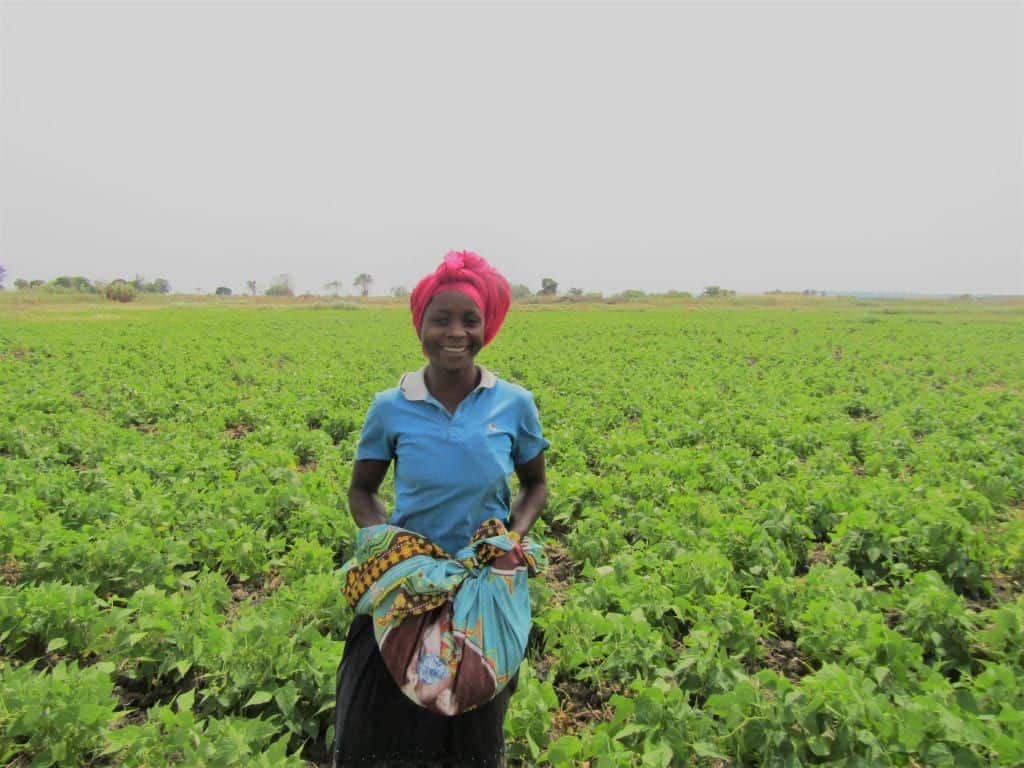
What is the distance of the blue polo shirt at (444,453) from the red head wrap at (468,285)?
0.80ft

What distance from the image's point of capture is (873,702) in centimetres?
258

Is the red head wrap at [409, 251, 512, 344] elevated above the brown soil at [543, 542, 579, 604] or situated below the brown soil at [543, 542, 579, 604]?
above

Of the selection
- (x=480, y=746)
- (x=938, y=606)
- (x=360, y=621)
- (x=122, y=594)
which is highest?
(x=360, y=621)

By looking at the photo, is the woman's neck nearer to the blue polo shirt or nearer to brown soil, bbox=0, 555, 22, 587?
the blue polo shirt

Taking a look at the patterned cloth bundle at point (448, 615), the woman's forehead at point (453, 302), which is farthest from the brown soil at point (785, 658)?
the woman's forehead at point (453, 302)

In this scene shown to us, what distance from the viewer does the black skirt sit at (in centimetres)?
187

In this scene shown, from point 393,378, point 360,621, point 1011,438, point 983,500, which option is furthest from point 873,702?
point 393,378

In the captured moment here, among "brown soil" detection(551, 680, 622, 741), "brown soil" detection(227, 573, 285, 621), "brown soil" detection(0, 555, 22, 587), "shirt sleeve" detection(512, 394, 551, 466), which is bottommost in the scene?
"brown soil" detection(551, 680, 622, 741)

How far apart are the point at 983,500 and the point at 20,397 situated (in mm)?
13228

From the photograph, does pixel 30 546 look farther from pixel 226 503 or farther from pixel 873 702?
pixel 873 702

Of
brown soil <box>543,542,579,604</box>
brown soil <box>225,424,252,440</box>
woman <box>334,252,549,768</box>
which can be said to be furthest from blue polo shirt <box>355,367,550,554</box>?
brown soil <box>225,424,252,440</box>

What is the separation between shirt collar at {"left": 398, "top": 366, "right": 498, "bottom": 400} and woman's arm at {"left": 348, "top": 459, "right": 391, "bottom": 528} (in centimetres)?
28

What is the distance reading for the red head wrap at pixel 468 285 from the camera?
2018 millimetres

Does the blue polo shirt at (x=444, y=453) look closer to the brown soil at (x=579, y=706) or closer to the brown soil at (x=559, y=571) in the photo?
the brown soil at (x=579, y=706)
